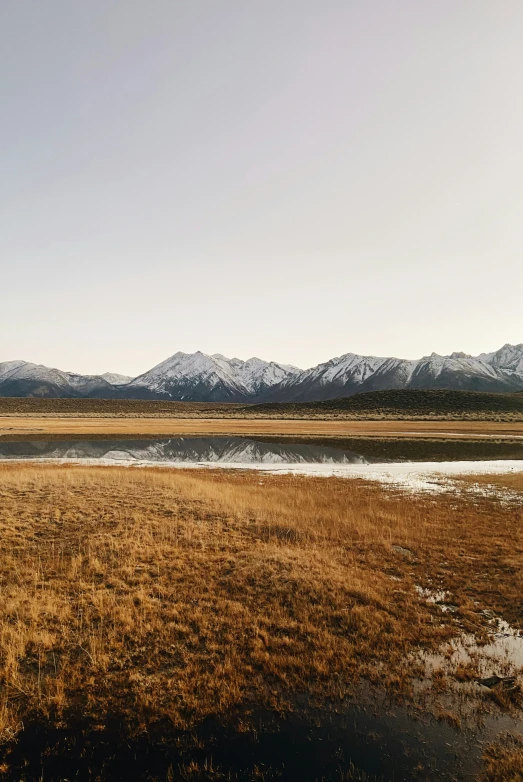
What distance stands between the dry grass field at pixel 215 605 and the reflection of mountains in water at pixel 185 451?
86.4 ft

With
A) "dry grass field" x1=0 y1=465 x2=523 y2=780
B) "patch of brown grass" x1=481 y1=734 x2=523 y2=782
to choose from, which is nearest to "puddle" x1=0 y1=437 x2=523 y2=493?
"dry grass field" x1=0 y1=465 x2=523 y2=780

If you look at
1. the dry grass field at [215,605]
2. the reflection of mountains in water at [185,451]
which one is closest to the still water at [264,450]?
the reflection of mountains in water at [185,451]

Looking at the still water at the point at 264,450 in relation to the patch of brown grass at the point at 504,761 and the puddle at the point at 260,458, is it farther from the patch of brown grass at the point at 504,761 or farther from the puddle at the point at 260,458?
the patch of brown grass at the point at 504,761

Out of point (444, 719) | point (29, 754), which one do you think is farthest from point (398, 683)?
point (29, 754)

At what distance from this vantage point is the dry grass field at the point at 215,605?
7301 mm

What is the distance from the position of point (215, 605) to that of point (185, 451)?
151 feet

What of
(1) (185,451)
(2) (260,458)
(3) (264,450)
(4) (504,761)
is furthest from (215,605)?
(3) (264,450)

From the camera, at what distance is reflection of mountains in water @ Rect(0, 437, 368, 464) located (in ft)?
154

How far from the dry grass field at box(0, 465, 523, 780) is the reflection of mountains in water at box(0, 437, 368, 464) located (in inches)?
1036

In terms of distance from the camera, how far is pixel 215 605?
10.6 metres

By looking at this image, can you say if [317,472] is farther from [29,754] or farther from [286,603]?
[29,754]

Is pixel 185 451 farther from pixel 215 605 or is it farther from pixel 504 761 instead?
pixel 504 761

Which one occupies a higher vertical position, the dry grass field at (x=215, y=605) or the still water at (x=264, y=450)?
the dry grass field at (x=215, y=605)

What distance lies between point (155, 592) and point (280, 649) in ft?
13.9
